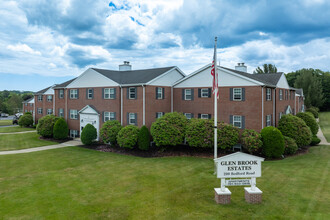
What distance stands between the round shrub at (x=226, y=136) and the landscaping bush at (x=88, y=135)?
48.9ft

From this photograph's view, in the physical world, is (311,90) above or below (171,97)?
above

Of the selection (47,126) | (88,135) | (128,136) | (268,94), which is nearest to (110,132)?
(128,136)

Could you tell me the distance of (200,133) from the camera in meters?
21.2

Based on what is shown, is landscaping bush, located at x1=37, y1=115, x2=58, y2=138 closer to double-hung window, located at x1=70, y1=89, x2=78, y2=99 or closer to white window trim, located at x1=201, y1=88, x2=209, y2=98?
double-hung window, located at x1=70, y1=89, x2=78, y2=99

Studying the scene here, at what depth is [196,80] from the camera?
1006 inches

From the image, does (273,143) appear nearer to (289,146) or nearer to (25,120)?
(289,146)

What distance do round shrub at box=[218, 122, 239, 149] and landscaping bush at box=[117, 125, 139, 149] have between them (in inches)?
322

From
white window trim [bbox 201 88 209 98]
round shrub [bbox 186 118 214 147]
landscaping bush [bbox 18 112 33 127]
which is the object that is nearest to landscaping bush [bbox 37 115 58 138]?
landscaping bush [bbox 18 112 33 127]

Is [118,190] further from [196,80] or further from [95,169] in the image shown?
[196,80]

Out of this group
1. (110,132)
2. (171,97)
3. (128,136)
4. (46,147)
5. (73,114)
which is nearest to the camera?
(128,136)

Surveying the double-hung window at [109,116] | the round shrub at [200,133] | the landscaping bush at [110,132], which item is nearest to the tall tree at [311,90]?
the round shrub at [200,133]

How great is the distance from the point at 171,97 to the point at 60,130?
15.6 m

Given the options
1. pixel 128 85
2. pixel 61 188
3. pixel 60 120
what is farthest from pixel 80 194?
pixel 60 120

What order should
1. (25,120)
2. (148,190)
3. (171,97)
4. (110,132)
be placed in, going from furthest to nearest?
(25,120)
(171,97)
(110,132)
(148,190)
